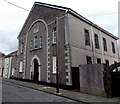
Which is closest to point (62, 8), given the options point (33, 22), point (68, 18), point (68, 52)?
point (68, 18)

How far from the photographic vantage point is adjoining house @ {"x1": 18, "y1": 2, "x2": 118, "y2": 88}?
11.3 metres

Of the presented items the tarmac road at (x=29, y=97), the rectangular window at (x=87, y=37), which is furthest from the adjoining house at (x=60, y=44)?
the tarmac road at (x=29, y=97)

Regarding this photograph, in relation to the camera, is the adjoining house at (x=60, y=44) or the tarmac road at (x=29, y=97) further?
the adjoining house at (x=60, y=44)

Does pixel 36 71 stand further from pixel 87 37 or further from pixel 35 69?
pixel 87 37

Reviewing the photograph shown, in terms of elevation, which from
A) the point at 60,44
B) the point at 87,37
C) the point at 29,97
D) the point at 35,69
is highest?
the point at 87,37

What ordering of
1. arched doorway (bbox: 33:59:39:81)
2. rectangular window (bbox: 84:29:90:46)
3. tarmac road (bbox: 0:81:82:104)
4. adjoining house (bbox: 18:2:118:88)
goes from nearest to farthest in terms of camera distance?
1. tarmac road (bbox: 0:81:82:104)
2. adjoining house (bbox: 18:2:118:88)
3. rectangular window (bbox: 84:29:90:46)
4. arched doorway (bbox: 33:59:39:81)

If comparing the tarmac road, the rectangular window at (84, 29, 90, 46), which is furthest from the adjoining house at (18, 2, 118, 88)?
the tarmac road

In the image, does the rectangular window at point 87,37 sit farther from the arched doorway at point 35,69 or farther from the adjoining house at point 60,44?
the arched doorway at point 35,69

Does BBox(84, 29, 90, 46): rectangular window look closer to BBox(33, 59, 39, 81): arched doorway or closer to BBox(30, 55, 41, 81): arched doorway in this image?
BBox(30, 55, 41, 81): arched doorway

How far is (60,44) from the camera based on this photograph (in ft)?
39.5

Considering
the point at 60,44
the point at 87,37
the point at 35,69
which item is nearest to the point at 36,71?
the point at 35,69

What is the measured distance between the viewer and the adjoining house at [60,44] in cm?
1132

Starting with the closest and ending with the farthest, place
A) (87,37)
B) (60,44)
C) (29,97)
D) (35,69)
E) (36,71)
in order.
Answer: (29,97) < (60,44) < (87,37) < (36,71) < (35,69)

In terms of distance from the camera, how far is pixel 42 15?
1581 centimetres
